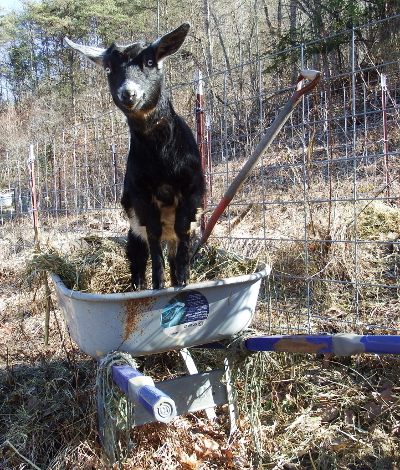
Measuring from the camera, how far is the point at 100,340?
2074 mm

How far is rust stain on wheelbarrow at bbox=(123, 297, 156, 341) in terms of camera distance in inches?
79.4

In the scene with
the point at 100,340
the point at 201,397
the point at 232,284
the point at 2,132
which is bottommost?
the point at 201,397

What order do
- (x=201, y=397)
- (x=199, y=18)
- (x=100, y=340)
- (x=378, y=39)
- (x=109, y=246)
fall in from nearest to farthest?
(x=100, y=340) → (x=201, y=397) → (x=109, y=246) → (x=378, y=39) → (x=199, y=18)

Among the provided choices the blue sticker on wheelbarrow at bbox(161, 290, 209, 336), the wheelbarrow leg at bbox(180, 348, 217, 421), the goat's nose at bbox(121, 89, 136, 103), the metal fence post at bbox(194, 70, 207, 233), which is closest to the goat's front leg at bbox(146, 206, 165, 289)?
the blue sticker on wheelbarrow at bbox(161, 290, 209, 336)

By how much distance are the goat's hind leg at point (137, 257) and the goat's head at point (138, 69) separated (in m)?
0.94

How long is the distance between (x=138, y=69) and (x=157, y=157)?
0.54m

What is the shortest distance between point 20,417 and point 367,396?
2.32 m

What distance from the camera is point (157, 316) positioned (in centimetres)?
210

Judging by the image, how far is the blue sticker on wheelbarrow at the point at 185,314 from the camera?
7.02 ft

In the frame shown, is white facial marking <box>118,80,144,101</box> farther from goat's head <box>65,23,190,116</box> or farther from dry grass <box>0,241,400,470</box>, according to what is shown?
dry grass <box>0,241,400,470</box>

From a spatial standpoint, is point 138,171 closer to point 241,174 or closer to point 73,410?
point 241,174

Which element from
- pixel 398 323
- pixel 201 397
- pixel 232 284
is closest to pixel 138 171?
pixel 232 284

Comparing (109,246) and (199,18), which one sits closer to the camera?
(109,246)

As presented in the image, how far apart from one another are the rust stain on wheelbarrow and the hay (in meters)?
0.79
